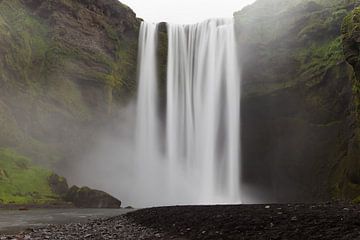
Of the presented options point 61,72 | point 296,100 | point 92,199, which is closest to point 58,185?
point 92,199

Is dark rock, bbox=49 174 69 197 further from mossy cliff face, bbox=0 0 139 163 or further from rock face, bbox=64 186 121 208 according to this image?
mossy cliff face, bbox=0 0 139 163

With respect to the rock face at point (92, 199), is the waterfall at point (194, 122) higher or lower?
higher

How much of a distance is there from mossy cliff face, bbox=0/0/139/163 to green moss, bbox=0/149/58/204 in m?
3.74

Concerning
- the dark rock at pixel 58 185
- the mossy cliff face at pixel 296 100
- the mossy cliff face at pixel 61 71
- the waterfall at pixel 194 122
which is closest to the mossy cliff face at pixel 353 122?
the mossy cliff face at pixel 296 100

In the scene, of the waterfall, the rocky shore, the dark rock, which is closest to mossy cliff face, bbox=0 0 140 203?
the waterfall

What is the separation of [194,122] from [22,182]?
29296 millimetres

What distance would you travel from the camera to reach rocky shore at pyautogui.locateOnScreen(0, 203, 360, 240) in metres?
14.1

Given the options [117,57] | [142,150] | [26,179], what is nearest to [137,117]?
[142,150]

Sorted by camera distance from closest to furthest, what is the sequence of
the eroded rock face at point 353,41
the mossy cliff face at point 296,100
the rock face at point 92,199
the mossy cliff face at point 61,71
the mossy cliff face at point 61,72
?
the eroded rock face at point 353,41 < the rock face at point 92,199 < the mossy cliff face at point 296,100 < the mossy cliff face at point 61,72 < the mossy cliff face at point 61,71

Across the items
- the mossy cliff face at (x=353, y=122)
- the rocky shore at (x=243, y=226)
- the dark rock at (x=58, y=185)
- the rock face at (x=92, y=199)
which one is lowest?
the rocky shore at (x=243, y=226)

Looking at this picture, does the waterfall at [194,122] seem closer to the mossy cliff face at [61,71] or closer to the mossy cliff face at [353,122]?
the mossy cliff face at [61,71]

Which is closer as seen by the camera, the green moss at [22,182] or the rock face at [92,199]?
the rock face at [92,199]

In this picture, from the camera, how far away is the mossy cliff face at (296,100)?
59188mm

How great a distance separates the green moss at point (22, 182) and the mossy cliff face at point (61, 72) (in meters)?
3.41
